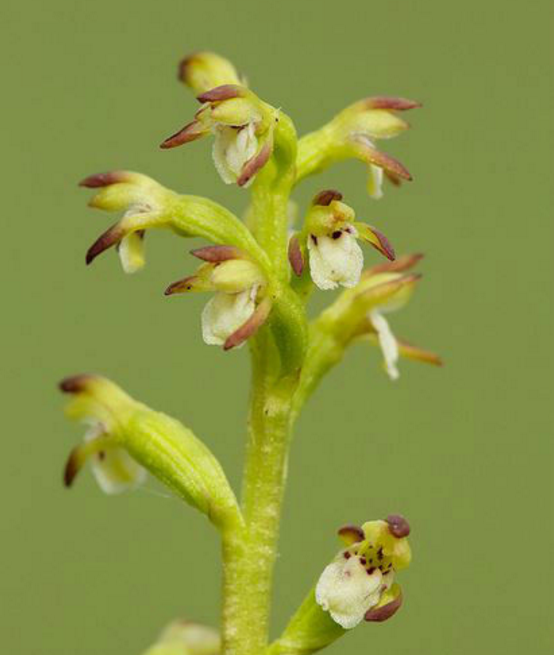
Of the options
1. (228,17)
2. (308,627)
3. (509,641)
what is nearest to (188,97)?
(228,17)

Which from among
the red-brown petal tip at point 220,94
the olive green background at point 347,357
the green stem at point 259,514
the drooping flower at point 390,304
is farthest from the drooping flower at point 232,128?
the olive green background at point 347,357

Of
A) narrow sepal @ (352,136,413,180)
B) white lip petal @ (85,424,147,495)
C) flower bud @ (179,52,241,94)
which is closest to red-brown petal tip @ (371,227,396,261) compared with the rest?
narrow sepal @ (352,136,413,180)

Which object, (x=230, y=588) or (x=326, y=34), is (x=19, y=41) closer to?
(x=326, y=34)

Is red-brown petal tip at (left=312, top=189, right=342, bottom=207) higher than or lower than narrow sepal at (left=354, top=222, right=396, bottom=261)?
higher

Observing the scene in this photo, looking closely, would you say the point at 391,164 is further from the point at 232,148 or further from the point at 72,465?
the point at 72,465

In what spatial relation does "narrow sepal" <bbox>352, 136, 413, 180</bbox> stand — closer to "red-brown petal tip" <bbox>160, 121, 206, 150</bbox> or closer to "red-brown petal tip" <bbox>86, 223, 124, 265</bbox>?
"red-brown petal tip" <bbox>160, 121, 206, 150</bbox>

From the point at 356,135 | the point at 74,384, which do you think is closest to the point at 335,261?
the point at 356,135
